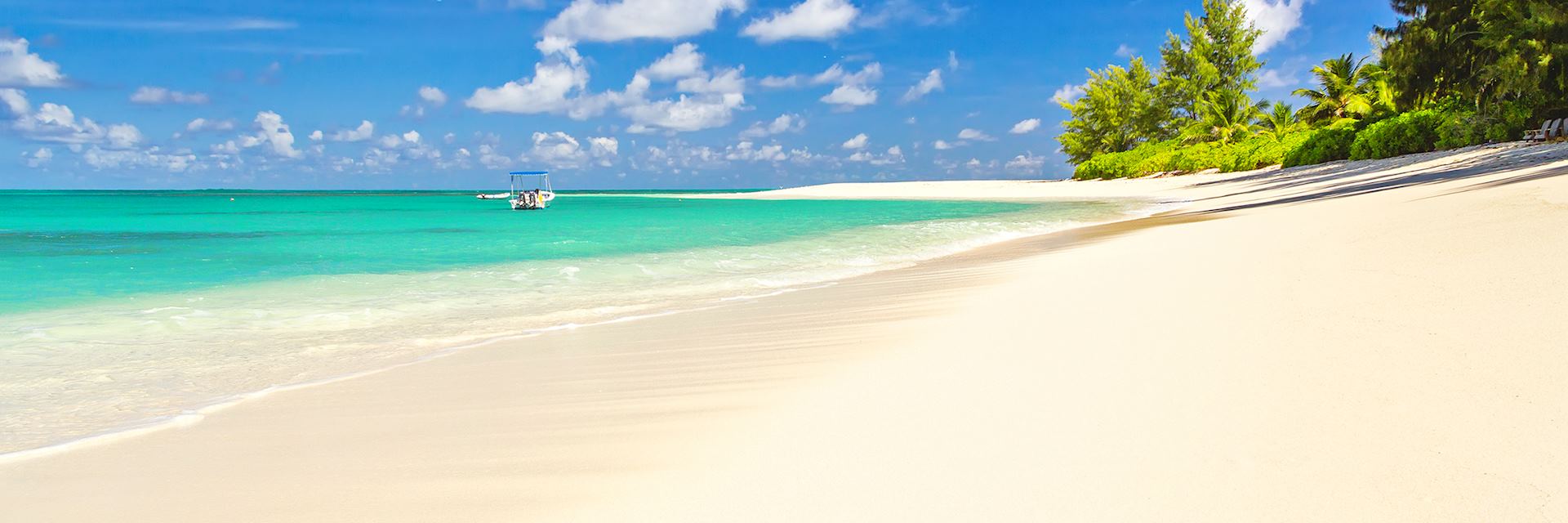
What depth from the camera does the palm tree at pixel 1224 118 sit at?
4528 centimetres

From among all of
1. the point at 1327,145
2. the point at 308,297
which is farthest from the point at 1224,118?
the point at 308,297

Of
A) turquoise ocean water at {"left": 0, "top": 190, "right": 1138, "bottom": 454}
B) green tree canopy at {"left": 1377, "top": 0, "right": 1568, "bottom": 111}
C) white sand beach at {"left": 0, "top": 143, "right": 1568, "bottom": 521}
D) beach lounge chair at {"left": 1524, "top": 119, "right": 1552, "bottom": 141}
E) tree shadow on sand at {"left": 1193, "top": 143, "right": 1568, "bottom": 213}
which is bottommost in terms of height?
turquoise ocean water at {"left": 0, "top": 190, "right": 1138, "bottom": 454}

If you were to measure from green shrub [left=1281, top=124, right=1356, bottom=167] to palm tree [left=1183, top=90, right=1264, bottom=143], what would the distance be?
12.8m

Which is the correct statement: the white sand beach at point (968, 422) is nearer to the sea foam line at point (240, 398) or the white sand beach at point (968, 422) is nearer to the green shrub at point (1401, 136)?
the sea foam line at point (240, 398)

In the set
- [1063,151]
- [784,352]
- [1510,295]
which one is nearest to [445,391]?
[784,352]

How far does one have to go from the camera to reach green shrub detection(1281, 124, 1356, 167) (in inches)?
1206

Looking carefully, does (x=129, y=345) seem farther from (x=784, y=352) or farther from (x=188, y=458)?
(x=784, y=352)

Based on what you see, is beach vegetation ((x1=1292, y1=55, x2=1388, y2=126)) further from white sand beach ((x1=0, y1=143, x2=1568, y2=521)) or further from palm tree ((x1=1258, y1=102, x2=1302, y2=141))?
white sand beach ((x1=0, y1=143, x2=1568, y2=521))

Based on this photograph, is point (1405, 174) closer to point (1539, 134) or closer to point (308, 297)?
point (1539, 134)

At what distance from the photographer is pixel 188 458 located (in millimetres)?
2902

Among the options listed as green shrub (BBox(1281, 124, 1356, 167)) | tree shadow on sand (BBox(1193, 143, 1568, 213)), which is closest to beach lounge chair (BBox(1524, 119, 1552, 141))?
tree shadow on sand (BBox(1193, 143, 1568, 213))

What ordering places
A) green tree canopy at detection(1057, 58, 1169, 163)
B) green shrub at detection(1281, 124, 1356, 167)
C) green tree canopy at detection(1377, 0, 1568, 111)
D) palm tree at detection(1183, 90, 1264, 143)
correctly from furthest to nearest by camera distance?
green tree canopy at detection(1057, 58, 1169, 163) → palm tree at detection(1183, 90, 1264, 143) → green shrub at detection(1281, 124, 1356, 167) → green tree canopy at detection(1377, 0, 1568, 111)

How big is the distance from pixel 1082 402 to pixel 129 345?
20.2 feet

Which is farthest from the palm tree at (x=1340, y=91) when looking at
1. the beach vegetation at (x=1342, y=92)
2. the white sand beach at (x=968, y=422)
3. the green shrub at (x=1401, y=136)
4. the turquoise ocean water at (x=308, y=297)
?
the white sand beach at (x=968, y=422)
